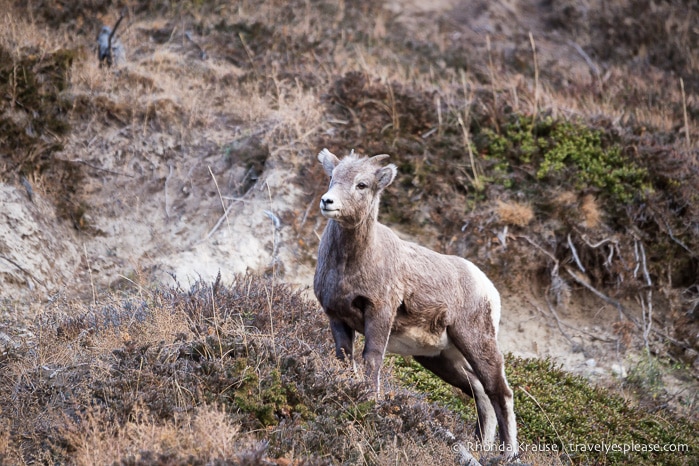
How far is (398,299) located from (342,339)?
0.62m

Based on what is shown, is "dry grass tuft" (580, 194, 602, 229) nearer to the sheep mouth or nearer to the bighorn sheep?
the bighorn sheep

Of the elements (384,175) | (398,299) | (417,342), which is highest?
(384,175)

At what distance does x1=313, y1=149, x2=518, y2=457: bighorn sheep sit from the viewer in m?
5.78

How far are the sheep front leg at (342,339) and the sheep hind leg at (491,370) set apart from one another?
3.65ft

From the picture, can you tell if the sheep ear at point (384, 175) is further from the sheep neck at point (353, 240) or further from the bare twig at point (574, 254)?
the bare twig at point (574, 254)

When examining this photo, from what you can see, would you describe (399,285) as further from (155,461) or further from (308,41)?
(308,41)

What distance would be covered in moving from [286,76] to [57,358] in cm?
744

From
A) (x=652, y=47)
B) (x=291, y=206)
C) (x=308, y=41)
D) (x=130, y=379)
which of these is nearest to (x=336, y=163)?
(x=130, y=379)

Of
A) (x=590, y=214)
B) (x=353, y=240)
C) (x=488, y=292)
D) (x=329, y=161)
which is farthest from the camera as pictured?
(x=590, y=214)

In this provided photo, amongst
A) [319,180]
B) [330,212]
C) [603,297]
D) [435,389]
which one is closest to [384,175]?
[330,212]

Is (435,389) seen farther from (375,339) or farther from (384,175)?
(384,175)

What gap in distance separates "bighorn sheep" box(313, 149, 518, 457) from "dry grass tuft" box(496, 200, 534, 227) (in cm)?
354

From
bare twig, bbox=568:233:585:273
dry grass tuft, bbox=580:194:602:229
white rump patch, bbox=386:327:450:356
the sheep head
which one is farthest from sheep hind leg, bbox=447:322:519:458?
dry grass tuft, bbox=580:194:602:229

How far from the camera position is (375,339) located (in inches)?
226
